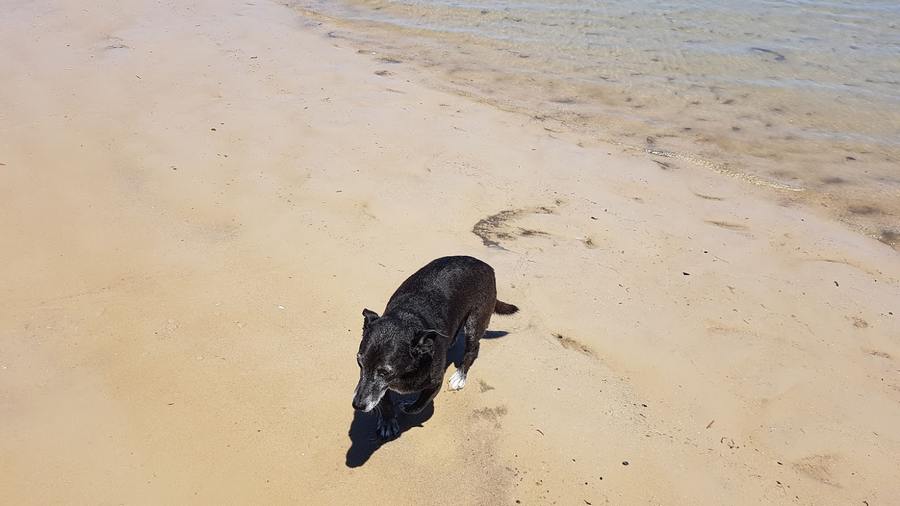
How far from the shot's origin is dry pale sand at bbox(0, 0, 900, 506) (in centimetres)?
417

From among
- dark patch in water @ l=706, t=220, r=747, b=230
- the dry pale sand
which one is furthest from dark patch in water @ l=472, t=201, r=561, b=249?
dark patch in water @ l=706, t=220, r=747, b=230

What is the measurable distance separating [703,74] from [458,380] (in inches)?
401

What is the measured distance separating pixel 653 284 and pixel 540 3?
12281 mm

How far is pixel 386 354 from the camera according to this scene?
4008 millimetres

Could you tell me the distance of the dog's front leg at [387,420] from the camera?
172 inches

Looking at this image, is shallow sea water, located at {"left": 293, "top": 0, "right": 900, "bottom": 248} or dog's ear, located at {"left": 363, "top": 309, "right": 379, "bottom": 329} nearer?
dog's ear, located at {"left": 363, "top": 309, "right": 379, "bottom": 329}

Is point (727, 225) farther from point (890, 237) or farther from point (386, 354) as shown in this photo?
point (386, 354)

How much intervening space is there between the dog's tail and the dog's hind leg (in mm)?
426

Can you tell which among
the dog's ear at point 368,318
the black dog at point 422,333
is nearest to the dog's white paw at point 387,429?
the black dog at point 422,333

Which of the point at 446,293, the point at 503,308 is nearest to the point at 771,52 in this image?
the point at 503,308

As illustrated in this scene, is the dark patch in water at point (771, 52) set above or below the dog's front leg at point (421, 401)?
above

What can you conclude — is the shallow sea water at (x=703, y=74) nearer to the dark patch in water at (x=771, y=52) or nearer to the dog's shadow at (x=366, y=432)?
the dark patch in water at (x=771, y=52)

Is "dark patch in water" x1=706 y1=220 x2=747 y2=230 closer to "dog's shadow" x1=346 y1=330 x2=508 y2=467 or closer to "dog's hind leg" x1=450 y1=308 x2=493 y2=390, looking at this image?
"dog's hind leg" x1=450 y1=308 x2=493 y2=390

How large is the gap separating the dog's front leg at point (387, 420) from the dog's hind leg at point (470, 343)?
601mm
